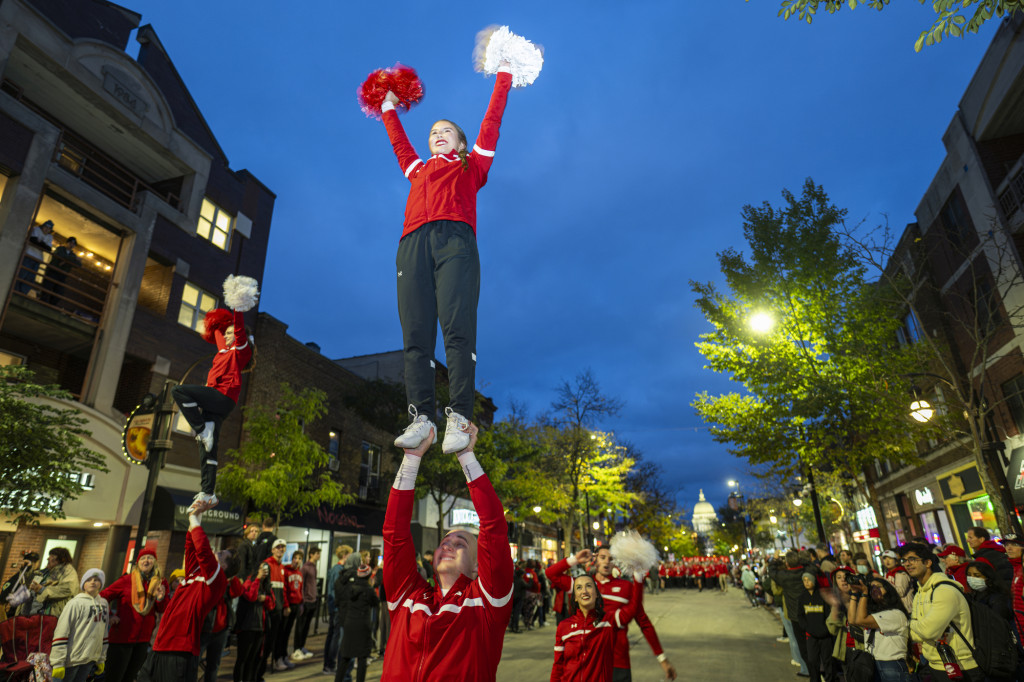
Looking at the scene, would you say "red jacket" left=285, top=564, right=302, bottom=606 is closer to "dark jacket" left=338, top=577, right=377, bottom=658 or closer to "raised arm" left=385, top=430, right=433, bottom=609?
"dark jacket" left=338, top=577, right=377, bottom=658

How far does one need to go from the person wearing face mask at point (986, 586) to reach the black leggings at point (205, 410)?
7589 mm

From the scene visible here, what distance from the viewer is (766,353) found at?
16.1 meters

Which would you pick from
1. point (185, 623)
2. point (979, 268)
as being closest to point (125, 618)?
point (185, 623)

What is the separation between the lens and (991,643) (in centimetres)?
521

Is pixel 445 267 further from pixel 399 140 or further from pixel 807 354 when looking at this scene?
pixel 807 354

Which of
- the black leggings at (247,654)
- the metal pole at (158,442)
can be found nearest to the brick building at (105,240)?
the metal pole at (158,442)

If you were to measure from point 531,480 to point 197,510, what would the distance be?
24412 mm

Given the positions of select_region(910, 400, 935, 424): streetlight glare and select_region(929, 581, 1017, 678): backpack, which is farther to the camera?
select_region(910, 400, 935, 424): streetlight glare

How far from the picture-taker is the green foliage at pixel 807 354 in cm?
1527

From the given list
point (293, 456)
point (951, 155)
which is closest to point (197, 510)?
point (293, 456)

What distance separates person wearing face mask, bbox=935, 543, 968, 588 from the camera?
6.72m

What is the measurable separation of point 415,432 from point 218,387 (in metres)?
2.65

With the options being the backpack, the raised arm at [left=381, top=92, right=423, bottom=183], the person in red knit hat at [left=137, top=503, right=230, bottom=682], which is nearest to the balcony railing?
the person in red knit hat at [left=137, top=503, right=230, bottom=682]

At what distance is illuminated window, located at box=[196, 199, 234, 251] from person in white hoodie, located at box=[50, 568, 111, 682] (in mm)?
15346
